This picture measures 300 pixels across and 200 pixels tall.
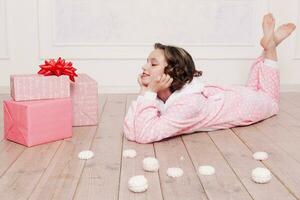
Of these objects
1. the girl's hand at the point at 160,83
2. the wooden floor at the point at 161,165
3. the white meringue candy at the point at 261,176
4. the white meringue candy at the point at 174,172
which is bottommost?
the wooden floor at the point at 161,165

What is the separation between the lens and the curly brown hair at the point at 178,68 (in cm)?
197

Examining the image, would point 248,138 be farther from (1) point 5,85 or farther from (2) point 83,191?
(1) point 5,85

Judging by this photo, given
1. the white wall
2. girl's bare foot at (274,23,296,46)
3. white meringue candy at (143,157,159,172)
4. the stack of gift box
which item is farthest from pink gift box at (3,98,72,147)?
girl's bare foot at (274,23,296,46)

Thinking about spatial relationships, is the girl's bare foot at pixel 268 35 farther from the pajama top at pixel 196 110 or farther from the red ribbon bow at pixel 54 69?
the red ribbon bow at pixel 54 69

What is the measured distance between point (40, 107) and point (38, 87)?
11 cm

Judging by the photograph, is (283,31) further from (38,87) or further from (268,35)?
(38,87)

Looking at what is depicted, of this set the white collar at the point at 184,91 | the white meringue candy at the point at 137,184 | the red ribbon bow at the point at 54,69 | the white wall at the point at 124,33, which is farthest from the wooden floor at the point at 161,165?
the white wall at the point at 124,33

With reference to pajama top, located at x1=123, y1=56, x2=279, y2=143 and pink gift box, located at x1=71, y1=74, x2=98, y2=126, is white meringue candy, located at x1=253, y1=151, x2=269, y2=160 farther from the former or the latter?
pink gift box, located at x1=71, y1=74, x2=98, y2=126

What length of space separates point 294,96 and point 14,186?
2.10m

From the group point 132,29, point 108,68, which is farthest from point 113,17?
point 108,68

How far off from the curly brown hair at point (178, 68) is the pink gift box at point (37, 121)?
1.47 feet

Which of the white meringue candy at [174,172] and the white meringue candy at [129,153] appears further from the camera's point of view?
the white meringue candy at [129,153]

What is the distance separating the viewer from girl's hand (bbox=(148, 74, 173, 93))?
192cm

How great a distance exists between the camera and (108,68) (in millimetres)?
3045
